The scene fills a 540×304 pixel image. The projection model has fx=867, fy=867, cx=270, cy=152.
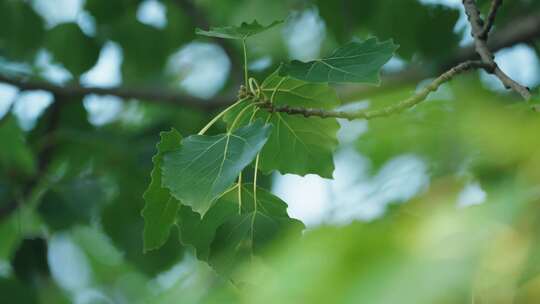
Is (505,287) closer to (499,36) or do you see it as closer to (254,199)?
(254,199)

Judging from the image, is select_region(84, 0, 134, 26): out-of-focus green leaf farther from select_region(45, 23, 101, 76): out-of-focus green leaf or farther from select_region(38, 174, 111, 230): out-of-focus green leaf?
select_region(38, 174, 111, 230): out-of-focus green leaf

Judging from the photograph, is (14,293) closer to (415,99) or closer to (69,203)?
(69,203)

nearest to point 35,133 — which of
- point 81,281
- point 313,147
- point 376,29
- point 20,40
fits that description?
point 20,40

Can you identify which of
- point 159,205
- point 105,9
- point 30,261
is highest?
point 105,9

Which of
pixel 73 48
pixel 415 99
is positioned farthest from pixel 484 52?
pixel 73 48

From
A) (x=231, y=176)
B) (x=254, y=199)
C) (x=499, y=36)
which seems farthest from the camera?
(x=499, y=36)

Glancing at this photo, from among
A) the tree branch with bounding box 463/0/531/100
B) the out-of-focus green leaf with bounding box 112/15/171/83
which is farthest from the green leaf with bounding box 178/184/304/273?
the out-of-focus green leaf with bounding box 112/15/171/83

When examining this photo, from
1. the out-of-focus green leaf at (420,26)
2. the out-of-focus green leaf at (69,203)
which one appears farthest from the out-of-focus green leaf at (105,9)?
the out-of-focus green leaf at (420,26)

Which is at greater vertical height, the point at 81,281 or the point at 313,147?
the point at 81,281
